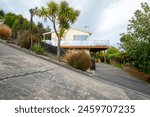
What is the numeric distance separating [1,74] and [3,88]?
1220 mm

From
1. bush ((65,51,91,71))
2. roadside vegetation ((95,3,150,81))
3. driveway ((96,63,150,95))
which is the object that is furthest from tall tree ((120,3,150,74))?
bush ((65,51,91,71))

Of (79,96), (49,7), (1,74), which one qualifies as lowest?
(79,96)

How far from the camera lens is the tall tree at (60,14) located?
61.7 feet

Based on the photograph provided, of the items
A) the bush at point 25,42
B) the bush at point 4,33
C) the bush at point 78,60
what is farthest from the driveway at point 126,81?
the bush at point 4,33

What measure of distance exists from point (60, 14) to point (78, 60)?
5.72m

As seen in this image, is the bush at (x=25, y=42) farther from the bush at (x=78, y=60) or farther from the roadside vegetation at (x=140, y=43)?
the roadside vegetation at (x=140, y=43)

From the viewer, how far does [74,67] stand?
560 inches

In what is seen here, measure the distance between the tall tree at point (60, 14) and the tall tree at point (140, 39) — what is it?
714 centimetres

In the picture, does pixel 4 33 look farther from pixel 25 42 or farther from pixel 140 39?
pixel 140 39

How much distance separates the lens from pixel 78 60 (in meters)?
14.4

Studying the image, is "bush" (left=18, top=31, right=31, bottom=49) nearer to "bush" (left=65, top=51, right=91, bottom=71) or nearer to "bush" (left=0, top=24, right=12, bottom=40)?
"bush" (left=0, top=24, right=12, bottom=40)

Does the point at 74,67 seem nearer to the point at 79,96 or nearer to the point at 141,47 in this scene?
the point at 79,96

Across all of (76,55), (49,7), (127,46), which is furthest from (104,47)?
(76,55)

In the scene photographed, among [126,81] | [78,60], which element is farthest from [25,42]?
[126,81]
